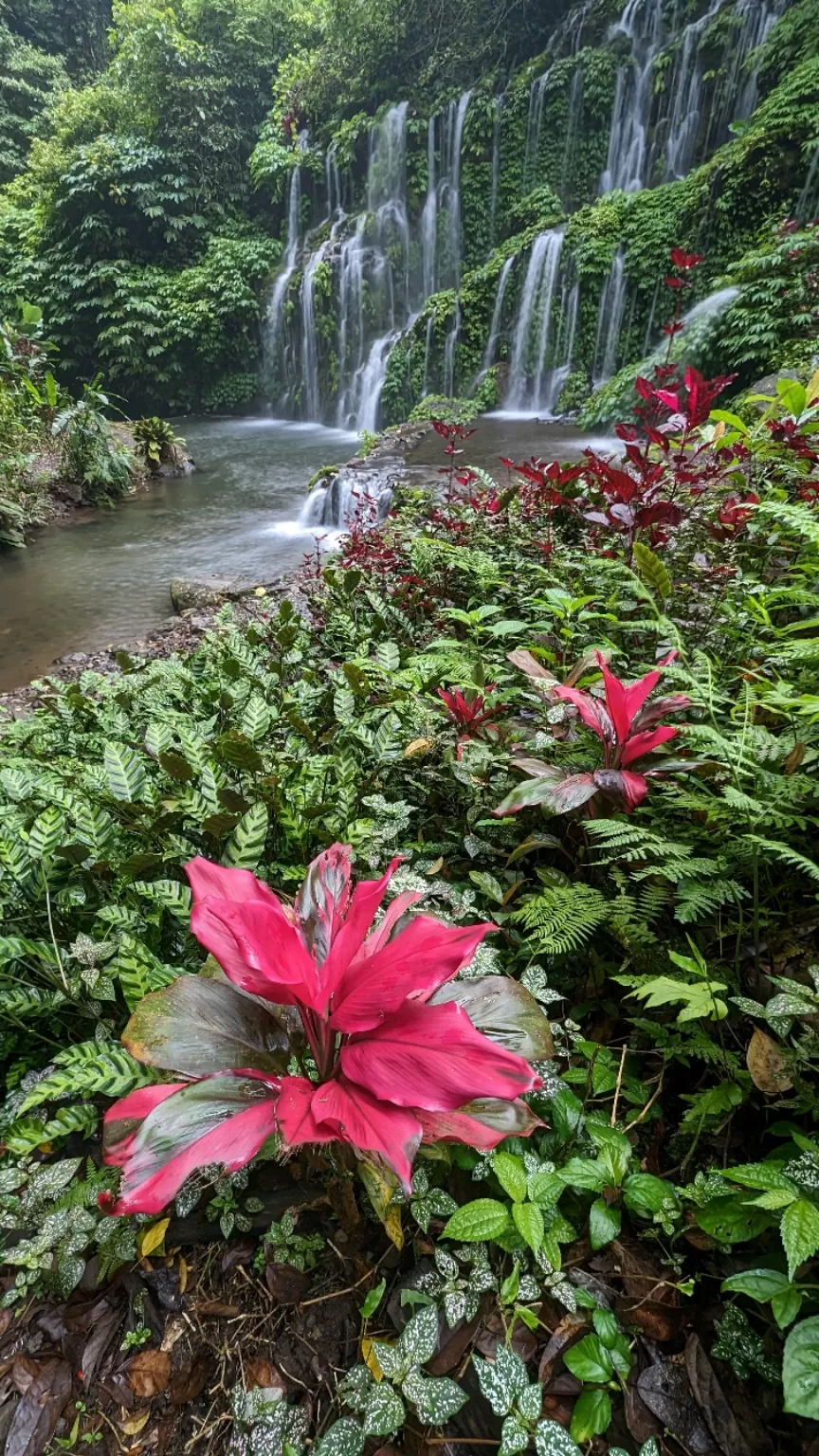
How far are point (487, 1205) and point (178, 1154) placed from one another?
465mm

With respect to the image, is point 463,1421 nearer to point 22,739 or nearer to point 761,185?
point 22,739

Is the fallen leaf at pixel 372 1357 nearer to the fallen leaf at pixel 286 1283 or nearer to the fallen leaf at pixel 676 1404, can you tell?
the fallen leaf at pixel 286 1283

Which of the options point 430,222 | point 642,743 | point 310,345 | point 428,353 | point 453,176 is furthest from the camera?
point 310,345

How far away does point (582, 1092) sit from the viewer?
111 centimetres

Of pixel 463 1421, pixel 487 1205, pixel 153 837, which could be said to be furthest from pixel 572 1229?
pixel 153 837

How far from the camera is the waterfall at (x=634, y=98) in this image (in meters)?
12.0

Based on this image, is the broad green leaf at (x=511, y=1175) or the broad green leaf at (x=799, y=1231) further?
the broad green leaf at (x=511, y=1175)

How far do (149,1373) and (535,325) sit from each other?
1378cm

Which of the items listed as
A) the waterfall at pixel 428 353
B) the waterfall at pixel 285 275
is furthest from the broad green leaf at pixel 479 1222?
the waterfall at pixel 285 275

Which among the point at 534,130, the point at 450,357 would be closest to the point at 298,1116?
the point at 450,357

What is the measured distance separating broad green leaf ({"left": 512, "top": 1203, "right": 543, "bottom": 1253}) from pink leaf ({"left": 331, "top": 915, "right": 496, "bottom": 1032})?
38cm

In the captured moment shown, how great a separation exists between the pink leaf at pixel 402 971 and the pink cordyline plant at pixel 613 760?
521mm

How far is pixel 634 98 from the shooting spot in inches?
480

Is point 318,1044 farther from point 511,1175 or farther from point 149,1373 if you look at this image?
point 149,1373
